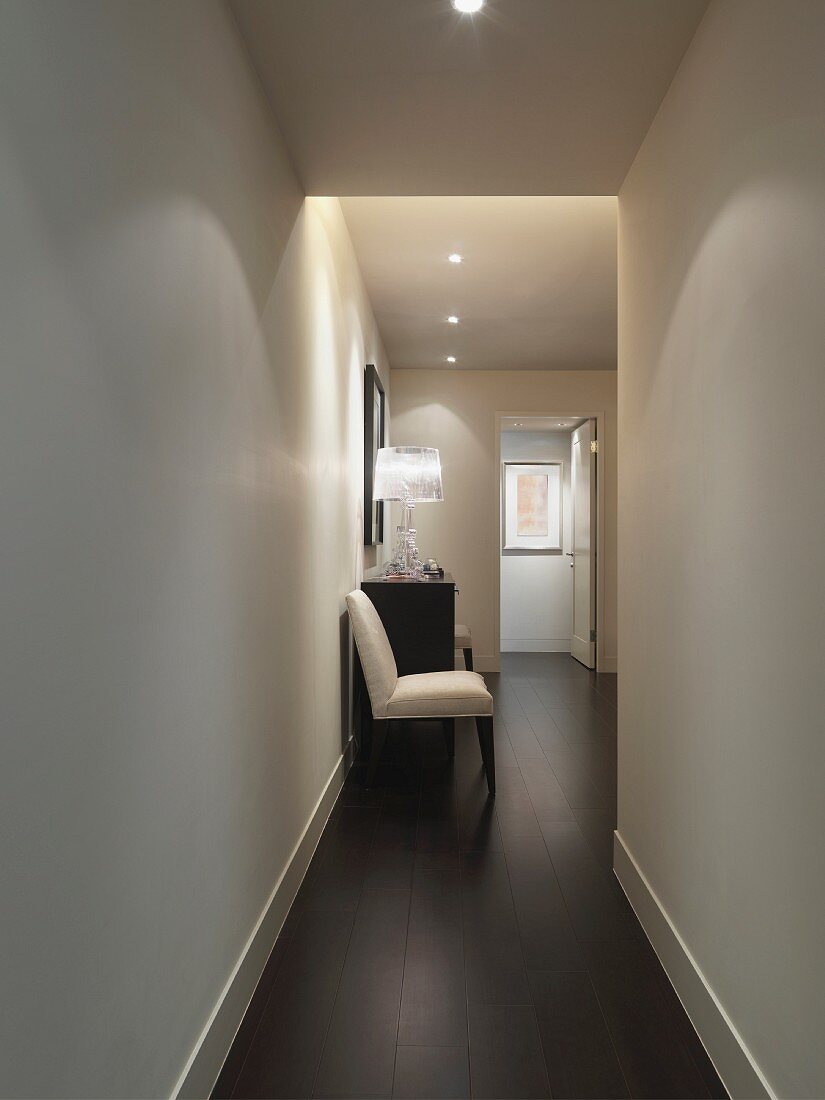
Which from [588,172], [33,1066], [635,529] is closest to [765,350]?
[635,529]

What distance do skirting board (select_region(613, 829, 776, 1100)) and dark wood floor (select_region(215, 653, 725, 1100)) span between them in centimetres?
4

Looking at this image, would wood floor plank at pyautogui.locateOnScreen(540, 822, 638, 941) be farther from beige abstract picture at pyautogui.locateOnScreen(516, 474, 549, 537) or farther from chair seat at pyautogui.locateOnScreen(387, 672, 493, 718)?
beige abstract picture at pyautogui.locateOnScreen(516, 474, 549, 537)

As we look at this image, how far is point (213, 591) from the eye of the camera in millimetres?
1602

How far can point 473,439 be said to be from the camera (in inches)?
264

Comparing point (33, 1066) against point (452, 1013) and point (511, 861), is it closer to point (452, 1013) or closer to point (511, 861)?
point (452, 1013)

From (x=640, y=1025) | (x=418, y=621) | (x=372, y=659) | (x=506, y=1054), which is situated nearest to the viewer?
(x=506, y=1054)

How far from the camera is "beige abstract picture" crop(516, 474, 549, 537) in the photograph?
8.22 meters

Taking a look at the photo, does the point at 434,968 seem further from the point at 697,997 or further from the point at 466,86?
the point at 466,86

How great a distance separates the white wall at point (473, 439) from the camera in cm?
667

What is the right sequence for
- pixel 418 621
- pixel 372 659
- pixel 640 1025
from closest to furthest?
pixel 640 1025
pixel 372 659
pixel 418 621

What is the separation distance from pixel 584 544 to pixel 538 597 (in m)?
1.17

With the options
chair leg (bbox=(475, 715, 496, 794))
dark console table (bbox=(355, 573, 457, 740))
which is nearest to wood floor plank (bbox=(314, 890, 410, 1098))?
chair leg (bbox=(475, 715, 496, 794))

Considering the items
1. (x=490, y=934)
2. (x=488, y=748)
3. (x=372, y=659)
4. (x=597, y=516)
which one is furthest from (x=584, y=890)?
(x=597, y=516)

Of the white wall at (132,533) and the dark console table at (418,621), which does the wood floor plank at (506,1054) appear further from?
the dark console table at (418,621)
